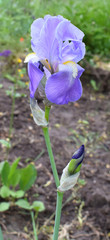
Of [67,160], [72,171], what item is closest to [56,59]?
[72,171]

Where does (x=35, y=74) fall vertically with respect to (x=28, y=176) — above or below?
above

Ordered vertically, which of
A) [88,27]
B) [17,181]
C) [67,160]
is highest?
[88,27]

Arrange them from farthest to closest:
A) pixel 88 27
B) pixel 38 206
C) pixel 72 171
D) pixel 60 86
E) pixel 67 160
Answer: pixel 88 27 < pixel 67 160 < pixel 38 206 < pixel 72 171 < pixel 60 86

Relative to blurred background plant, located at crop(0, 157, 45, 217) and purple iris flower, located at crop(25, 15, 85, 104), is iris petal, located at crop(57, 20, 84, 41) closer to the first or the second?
purple iris flower, located at crop(25, 15, 85, 104)

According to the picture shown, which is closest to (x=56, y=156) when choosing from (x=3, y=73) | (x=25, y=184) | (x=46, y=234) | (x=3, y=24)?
(x=25, y=184)

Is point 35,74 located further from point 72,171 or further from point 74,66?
point 72,171

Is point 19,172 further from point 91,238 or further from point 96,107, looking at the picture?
point 96,107

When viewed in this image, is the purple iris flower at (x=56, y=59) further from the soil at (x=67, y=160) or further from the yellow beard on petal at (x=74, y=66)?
the soil at (x=67, y=160)
